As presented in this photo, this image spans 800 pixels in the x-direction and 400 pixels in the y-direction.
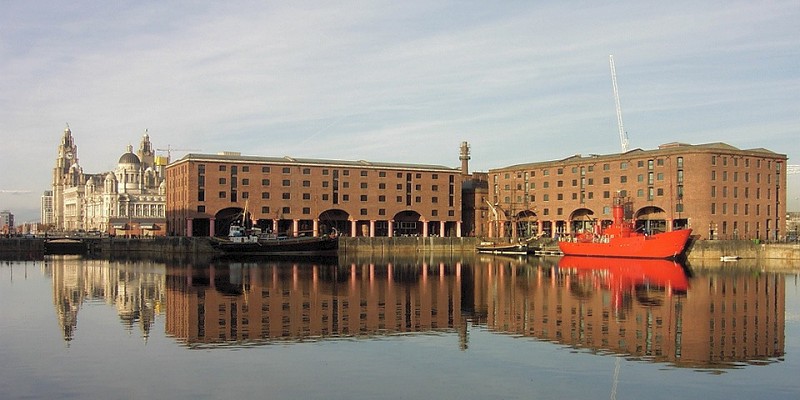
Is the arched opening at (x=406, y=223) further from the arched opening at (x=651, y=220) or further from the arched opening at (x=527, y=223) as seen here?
the arched opening at (x=651, y=220)

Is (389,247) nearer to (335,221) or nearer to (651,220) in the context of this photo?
(335,221)

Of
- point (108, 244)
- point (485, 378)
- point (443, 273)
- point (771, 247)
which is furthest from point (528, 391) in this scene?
point (108, 244)

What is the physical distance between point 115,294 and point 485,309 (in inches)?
909

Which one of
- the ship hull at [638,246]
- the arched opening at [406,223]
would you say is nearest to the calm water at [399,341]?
the ship hull at [638,246]

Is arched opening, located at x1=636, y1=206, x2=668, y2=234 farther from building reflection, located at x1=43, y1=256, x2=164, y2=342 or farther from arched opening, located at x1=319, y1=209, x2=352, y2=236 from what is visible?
building reflection, located at x1=43, y1=256, x2=164, y2=342

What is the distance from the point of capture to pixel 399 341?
29.5m

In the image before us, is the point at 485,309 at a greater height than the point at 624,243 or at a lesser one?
lesser

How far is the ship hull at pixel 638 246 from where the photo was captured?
3688 inches

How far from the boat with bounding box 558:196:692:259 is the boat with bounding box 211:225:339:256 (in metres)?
33.6

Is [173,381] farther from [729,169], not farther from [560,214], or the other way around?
[560,214]

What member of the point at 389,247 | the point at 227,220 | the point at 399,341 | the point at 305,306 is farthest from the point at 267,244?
the point at 399,341

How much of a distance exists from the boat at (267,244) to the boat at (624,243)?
33553mm

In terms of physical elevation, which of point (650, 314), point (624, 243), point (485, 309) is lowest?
point (485, 309)

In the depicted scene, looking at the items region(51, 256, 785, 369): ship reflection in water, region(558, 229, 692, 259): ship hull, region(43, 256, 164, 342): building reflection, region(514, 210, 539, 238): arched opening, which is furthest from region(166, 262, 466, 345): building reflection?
region(514, 210, 539, 238): arched opening
